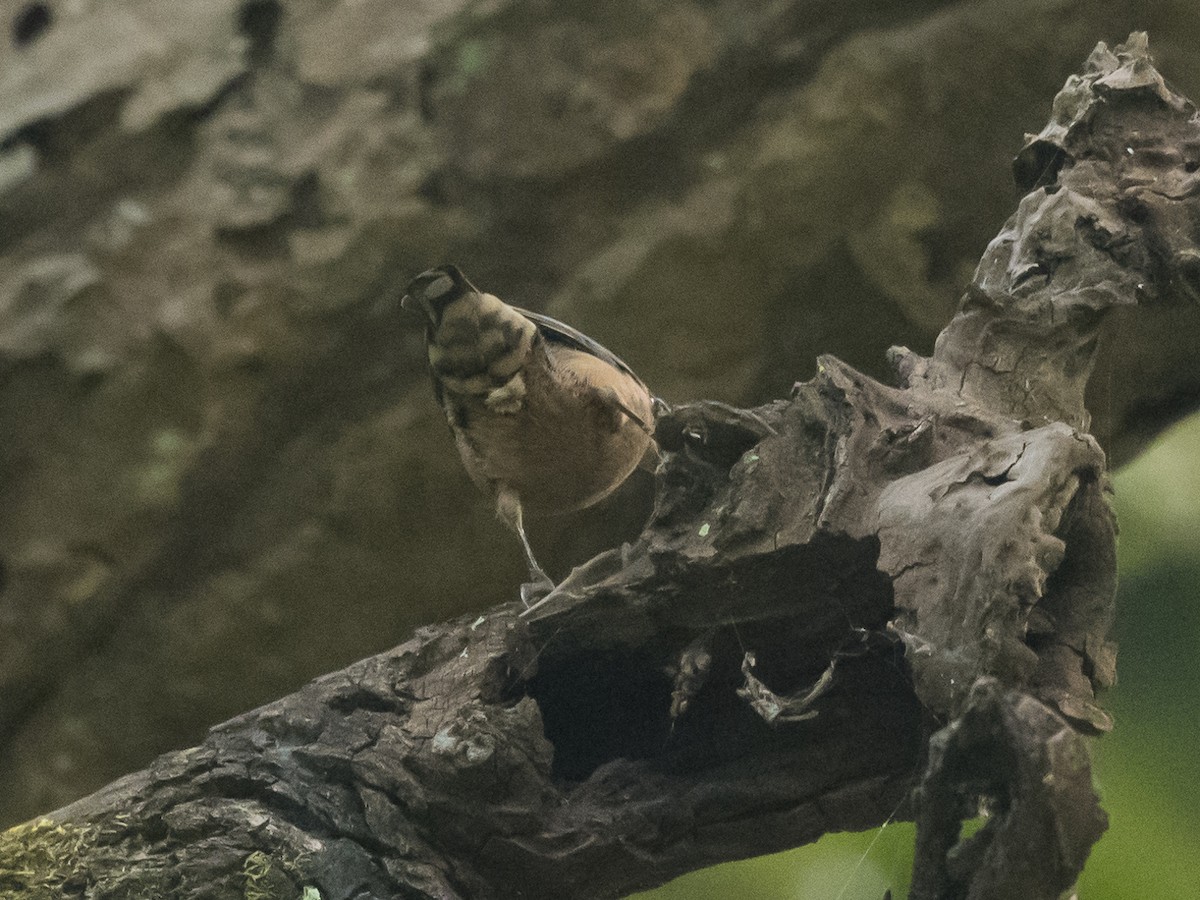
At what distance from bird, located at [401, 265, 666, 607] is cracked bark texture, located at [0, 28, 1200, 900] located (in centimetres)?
32

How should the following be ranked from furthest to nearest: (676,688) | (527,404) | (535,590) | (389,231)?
(389,231)
(527,404)
(535,590)
(676,688)

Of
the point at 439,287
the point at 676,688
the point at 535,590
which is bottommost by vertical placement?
the point at 676,688

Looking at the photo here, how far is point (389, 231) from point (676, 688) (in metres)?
2.27

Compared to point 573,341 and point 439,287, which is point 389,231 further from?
point 439,287

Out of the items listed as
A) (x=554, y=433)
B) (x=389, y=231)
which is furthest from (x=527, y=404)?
(x=389, y=231)

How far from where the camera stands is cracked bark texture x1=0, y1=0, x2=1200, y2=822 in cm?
353

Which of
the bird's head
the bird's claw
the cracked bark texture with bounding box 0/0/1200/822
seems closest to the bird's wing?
Result: the bird's head

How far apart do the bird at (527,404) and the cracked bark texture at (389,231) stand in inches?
46.4

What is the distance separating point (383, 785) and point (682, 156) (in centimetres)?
241

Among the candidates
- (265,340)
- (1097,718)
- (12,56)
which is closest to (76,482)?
(265,340)

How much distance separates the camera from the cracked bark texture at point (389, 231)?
3.53m

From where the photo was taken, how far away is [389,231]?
11.6ft

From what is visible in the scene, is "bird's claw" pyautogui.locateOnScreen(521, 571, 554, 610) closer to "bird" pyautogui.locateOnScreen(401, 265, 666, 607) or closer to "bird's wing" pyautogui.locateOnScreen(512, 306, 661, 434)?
"bird" pyautogui.locateOnScreen(401, 265, 666, 607)

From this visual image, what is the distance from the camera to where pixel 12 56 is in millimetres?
3814
